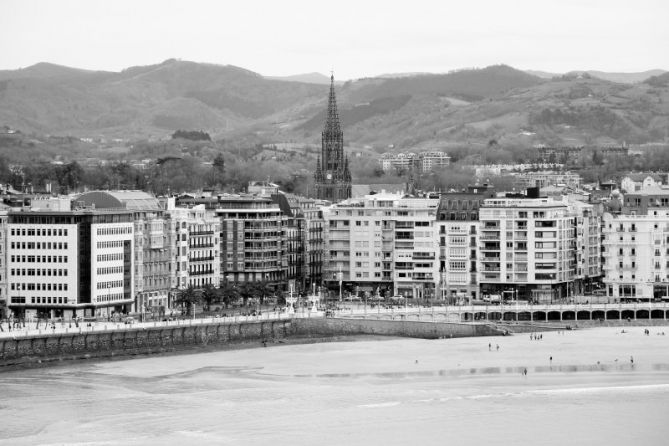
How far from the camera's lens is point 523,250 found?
401 feet

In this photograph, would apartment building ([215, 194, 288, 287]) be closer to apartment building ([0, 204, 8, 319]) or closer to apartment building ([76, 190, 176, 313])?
apartment building ([76, 190, 176, 313])

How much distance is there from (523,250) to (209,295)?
1972cm

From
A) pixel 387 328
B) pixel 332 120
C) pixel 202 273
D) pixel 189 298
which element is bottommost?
pixel 387 328

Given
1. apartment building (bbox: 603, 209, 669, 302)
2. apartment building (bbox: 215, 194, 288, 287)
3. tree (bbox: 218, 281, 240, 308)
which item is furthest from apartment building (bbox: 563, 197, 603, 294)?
tree (bbox: 218, 281, 240, 308)

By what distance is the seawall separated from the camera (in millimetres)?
90312

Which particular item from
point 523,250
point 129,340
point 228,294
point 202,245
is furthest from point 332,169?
point 129,340

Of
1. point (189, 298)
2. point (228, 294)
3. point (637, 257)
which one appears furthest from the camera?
point (637, 257)

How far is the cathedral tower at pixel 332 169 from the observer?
187 meters

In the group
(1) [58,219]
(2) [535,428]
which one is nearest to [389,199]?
(1) [58,219]

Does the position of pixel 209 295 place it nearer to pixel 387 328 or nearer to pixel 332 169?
pixel 387 328

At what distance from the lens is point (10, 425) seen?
7456 centimetres

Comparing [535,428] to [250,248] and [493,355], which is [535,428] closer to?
[493,355]

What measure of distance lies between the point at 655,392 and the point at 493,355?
46.0 ft

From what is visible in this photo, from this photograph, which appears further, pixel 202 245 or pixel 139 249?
pixel 202 245
